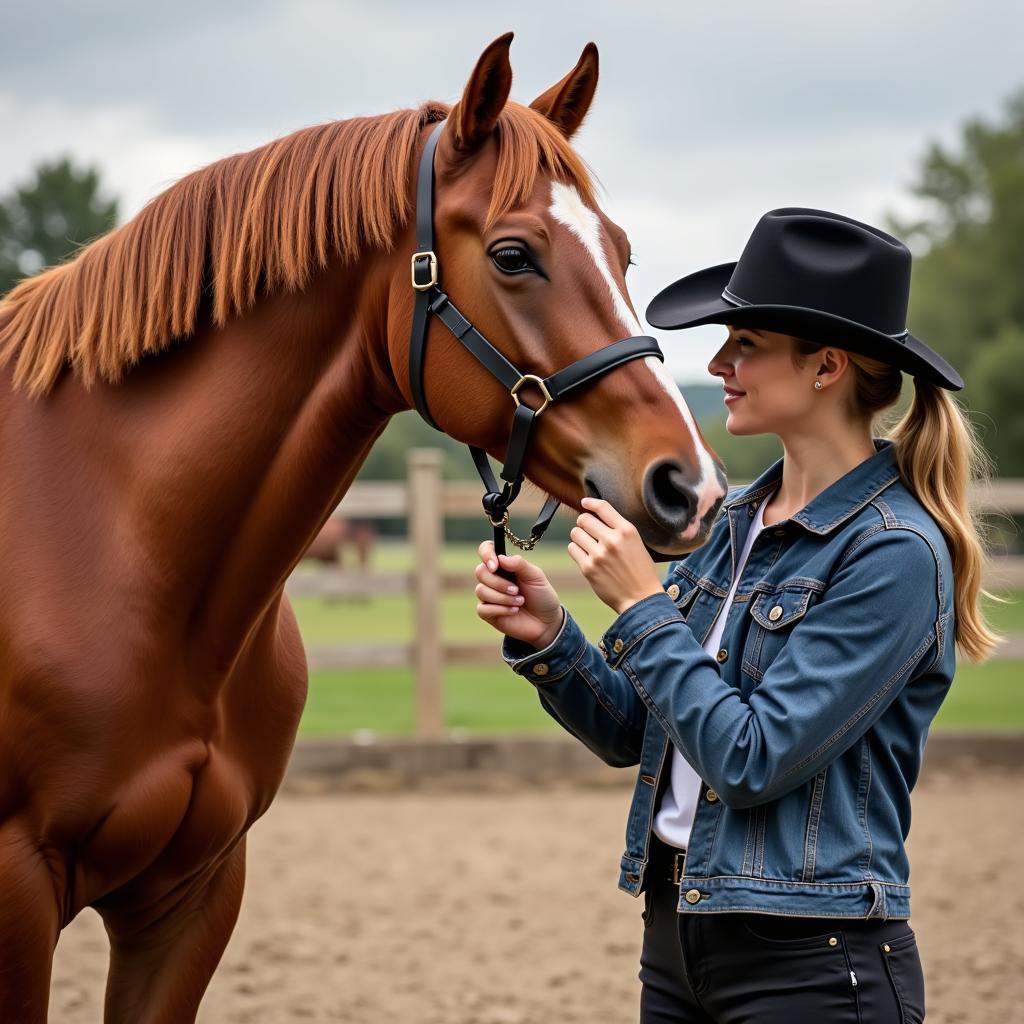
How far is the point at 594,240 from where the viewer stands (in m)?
1.99

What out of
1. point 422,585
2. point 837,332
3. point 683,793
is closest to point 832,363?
point 837,332

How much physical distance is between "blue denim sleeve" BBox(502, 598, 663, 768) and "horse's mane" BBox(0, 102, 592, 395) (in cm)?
77

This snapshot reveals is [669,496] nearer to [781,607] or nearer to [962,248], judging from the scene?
[781,607]

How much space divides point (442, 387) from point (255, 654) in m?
0.70

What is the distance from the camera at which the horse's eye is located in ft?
6.44

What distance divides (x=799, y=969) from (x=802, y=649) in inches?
18.8

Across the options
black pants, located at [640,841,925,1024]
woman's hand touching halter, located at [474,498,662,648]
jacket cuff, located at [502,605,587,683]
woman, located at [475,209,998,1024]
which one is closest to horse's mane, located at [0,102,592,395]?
woman, located at [475,209,998,1024]

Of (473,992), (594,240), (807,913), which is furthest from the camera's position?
(473,992)

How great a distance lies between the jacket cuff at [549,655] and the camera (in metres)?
2.03

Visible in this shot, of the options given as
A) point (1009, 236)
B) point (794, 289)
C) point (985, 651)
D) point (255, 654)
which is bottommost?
point (255, 654)

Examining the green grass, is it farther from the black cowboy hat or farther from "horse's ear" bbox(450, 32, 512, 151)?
"horse's ear" bbox(450, 32, 512, 151)

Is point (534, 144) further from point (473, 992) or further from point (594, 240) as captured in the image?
point (473, 992)

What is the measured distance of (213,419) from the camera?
2.13 m

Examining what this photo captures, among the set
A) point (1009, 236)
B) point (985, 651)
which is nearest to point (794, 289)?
point (985, 651)
